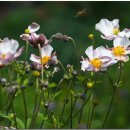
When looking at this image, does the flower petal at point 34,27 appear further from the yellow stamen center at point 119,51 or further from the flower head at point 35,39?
the yellow stamen center at point 119,51

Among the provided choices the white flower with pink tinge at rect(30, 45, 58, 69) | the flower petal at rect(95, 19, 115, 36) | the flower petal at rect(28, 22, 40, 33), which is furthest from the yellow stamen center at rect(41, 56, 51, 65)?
the flower petal at rect(95, 19, 115, 36)

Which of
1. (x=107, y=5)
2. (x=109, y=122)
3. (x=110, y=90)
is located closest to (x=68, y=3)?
(x=107, y=5)

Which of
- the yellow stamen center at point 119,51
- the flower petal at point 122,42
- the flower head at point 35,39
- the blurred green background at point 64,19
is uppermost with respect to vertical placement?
the flower head at point 35,39

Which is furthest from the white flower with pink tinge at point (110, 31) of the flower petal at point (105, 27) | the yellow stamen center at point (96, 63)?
the yellow stamen center at point (96, 63)

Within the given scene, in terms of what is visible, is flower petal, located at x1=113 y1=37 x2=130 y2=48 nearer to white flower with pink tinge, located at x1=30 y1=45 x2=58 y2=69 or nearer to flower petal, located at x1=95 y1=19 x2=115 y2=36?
flower petal, located at x1=95 y1=19 x2=115 y2=36

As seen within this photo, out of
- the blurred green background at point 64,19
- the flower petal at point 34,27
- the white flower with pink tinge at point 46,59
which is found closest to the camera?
the white flower with pink tinge at point 46,59

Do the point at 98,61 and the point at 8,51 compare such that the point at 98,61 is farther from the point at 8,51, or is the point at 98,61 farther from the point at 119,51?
the point at 8,51
